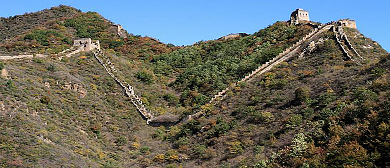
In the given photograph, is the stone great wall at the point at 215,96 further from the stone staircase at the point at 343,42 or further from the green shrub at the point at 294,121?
the green shrub at the point at 294,121

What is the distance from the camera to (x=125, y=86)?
221 feet

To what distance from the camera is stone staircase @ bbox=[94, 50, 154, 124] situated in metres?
62.2

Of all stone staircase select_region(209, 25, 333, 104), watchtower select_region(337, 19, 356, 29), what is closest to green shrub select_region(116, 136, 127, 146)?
stone staircase select_region(209, 25, 333, 104)

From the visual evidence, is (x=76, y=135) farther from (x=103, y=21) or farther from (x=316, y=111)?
(x=103, y=21)

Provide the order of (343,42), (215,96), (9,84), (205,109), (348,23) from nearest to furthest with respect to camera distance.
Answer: (9,84) → (205,109) → (215,96) → (343,42) → (348,23)

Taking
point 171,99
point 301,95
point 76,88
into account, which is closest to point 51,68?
point 76,88

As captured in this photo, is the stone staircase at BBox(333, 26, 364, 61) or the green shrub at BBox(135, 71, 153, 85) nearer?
the stone staircase at BBox(333, 26, 364, 61)

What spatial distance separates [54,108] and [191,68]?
28.2 m

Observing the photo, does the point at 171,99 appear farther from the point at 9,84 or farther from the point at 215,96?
the point at 9,84

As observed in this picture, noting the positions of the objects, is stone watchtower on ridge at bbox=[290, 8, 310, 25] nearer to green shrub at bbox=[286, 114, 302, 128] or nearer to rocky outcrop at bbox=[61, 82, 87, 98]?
rocky outcrop at bbox=[61, 82, 87, 98]

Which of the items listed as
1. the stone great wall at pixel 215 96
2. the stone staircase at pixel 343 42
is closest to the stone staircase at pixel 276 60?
the stone great wall at pixel 215 96

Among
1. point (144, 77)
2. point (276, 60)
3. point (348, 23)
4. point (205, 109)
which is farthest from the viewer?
point (348, 23)

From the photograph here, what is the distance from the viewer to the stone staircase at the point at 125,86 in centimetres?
6225

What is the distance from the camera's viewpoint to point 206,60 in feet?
276
